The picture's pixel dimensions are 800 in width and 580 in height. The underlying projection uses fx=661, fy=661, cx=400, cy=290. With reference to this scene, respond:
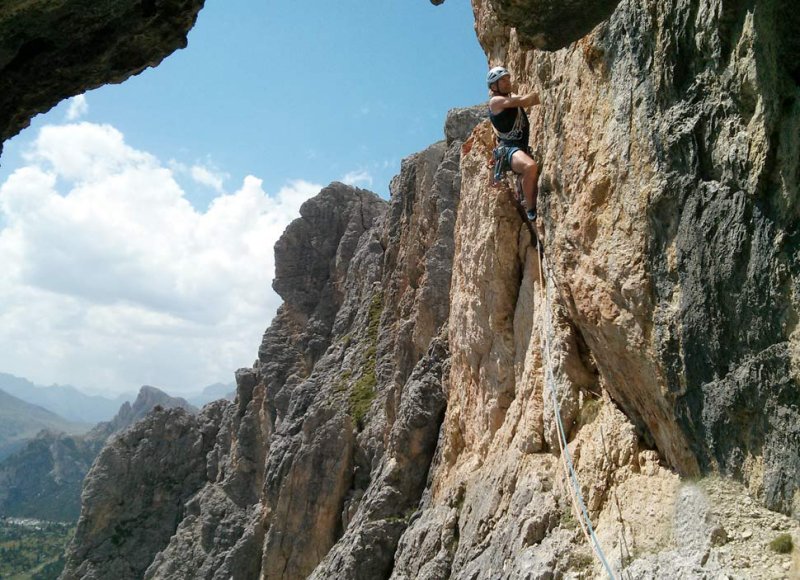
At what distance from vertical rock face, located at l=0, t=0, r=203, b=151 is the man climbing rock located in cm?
691

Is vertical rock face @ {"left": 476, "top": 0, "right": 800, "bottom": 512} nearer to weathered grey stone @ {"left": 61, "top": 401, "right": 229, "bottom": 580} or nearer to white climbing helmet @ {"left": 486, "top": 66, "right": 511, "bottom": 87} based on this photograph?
white climbing helmet @ {"left": 486, "top": 66, "right": 511, "bottom": 87}

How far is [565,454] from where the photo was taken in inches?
437

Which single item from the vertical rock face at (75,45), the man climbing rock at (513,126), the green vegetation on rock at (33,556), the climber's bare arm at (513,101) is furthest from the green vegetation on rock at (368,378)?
the green vegetation on rock at (33,556)

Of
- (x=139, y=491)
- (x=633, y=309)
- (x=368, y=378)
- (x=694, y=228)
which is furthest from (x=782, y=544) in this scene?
(x=139, y=491)

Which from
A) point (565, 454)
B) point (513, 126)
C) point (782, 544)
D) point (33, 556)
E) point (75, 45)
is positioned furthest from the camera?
point (33, 556)

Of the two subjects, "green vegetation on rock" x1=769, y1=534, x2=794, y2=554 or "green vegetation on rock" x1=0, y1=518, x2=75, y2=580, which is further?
"green vegetation on rock" x1=0, y1=518, x2=75, y2=580

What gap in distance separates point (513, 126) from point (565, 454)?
7524 mm

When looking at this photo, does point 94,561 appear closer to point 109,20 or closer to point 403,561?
point 403,561

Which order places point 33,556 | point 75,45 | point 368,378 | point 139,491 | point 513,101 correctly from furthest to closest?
point 33,556
point 139,491
point 368,378
point 513,101
point 75,45

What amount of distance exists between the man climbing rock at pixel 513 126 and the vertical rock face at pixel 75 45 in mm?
6913

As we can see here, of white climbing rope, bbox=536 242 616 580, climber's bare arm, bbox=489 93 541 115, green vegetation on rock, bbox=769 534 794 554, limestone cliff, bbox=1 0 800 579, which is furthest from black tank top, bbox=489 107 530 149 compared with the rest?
green vegetation on rock, bbox=769 534 794 554

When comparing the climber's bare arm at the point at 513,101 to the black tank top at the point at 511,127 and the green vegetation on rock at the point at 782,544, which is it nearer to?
the black tank top at the point at 511,127

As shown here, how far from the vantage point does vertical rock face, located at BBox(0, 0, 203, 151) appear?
8609mm

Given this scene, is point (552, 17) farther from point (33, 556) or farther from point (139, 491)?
point (33, 556)
